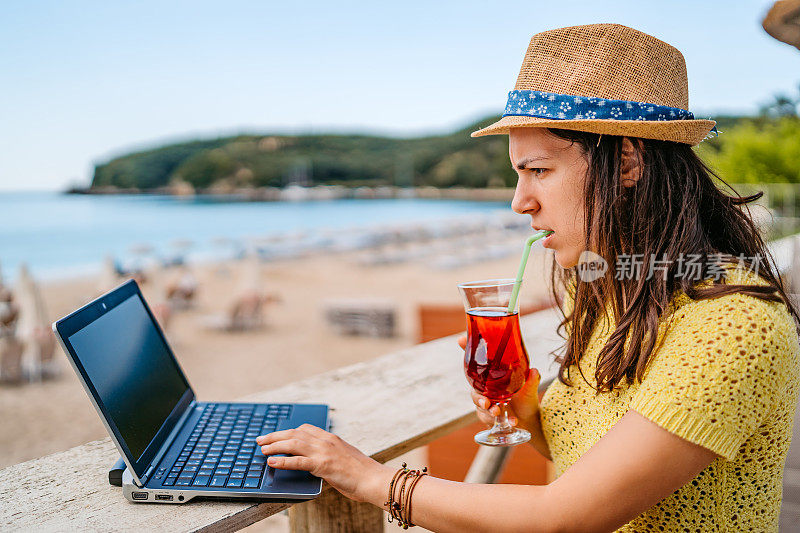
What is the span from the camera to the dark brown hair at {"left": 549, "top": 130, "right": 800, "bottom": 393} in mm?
960

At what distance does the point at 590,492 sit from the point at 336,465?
16.0 inches

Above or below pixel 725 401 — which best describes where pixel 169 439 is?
below

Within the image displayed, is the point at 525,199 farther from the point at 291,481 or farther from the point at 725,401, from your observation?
the point at 291,481

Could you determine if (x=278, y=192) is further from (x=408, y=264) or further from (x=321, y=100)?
(x=408, y=264)

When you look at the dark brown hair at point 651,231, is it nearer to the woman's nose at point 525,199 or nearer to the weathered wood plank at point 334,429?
the woman's nose at point 525,199

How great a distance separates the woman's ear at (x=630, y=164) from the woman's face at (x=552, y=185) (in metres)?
0.07

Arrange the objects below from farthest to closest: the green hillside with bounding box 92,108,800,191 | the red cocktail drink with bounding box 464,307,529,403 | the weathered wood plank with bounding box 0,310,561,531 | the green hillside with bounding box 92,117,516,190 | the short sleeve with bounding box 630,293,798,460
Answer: the green hillside with bounding box 92,117,516,190, the green hillside with bounding box 92,108,800,191, the red cocktail drink with bounding box 464,307,529,403, the weathered wood plank with bounding box 0,310,561,531, the short sleeve with bounding box 630,293,798,460

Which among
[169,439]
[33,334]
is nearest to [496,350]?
[169,439]

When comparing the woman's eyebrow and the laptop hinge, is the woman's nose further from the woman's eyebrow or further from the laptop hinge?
the laptop hinge

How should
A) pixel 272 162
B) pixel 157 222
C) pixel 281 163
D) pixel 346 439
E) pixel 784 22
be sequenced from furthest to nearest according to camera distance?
1. pixel 272 162
2. pixel 281 163
3. pixel 157 222
4. pixel 784 22
5. pixel 346 439

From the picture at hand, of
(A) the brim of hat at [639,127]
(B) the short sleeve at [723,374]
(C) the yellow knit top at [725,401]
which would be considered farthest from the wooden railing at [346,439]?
(A) the brim of hat at [639,127]

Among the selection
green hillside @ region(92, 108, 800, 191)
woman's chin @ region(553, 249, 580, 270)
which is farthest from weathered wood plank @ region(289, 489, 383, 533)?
green hillside @ region(92, 108, 800, 191)

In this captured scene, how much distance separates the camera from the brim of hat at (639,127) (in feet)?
3.07

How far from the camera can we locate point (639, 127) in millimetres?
944
